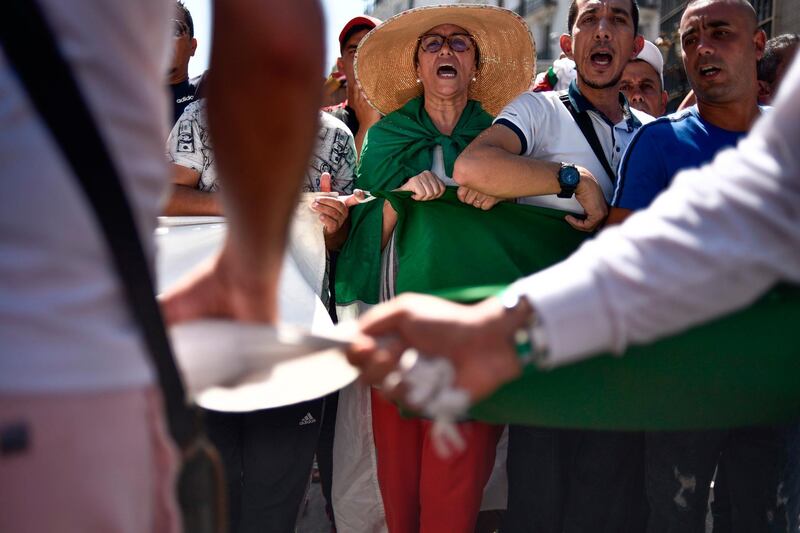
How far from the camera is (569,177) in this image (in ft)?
9.57

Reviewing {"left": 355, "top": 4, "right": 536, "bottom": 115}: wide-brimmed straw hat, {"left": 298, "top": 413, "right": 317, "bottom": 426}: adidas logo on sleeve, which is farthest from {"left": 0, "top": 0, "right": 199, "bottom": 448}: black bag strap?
{"left": 355, "top": 4, "right": 536, "bottom": 115}: wide-brimmed straw hat

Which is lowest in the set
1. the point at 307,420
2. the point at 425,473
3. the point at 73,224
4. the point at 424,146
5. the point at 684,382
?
the point at 425,473

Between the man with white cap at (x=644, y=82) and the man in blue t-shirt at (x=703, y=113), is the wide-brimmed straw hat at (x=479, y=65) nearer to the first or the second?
the man in blue t-shirt at (x=703, y=113)

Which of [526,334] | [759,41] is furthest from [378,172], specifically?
[526,334]

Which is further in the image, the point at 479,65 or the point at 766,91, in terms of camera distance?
the point at 766,91

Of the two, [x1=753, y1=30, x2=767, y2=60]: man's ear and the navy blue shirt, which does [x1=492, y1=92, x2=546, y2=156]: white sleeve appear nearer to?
the navy blue shirt

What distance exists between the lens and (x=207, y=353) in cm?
123

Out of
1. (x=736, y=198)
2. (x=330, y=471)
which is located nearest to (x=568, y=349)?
(x=736, y=198)

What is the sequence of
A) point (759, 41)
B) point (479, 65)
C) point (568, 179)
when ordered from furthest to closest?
point (479, 65) → point (759, 41) → point (568, 179)

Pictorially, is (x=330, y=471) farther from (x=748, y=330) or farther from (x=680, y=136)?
(x=748, y=330)

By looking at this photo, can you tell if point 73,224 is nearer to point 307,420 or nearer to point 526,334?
point 526,334

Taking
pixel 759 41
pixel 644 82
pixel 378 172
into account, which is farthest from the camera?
pixel 644 82

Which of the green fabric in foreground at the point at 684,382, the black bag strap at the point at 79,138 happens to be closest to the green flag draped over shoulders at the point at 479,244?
the green fabric in foreground at the point at 684,382

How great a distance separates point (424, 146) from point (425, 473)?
1389mm
